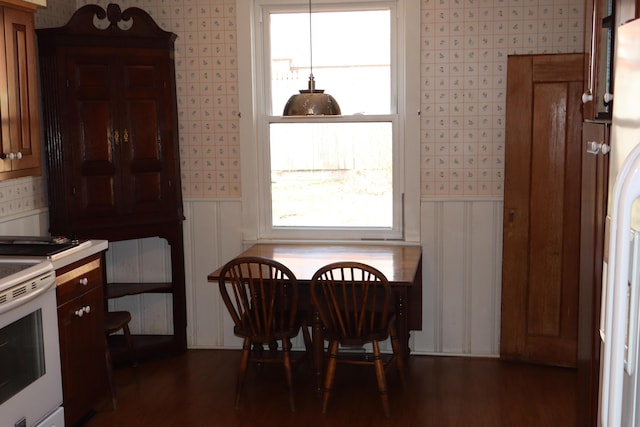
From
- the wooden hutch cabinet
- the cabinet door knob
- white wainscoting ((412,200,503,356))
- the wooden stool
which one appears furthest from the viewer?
white wainscoting ((412,200,503,356))

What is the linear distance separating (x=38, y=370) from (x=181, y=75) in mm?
2278

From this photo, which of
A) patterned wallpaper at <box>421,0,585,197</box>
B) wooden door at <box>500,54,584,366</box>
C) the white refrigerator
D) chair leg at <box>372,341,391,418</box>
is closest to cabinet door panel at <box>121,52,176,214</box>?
patterned wallpaper at <box>421,0,585,197</box>

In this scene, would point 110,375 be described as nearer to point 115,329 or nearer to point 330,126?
point 115,329

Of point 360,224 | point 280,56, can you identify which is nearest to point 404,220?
point 360,224

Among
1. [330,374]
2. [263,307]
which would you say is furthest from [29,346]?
[330,374]

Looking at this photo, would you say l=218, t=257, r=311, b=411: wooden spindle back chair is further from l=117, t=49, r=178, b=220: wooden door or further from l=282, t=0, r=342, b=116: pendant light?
l=117, t=49, r=178, b=220: wooden door

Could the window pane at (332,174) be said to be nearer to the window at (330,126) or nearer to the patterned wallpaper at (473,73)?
the window at (330,126)

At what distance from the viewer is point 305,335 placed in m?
4.32

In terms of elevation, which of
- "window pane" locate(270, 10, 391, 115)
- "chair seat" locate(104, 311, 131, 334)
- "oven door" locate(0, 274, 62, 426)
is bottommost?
"chair seat" locate(104, 311, 131, 334)

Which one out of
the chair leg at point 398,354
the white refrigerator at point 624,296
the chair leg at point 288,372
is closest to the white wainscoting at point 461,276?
the chair leg at point 398,354

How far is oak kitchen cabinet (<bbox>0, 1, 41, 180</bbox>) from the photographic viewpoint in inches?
129

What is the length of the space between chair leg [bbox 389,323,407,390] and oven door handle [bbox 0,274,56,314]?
67.4 inches

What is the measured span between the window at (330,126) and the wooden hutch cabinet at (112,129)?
519 mm

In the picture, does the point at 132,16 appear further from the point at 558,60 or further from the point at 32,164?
the point at 558,60
